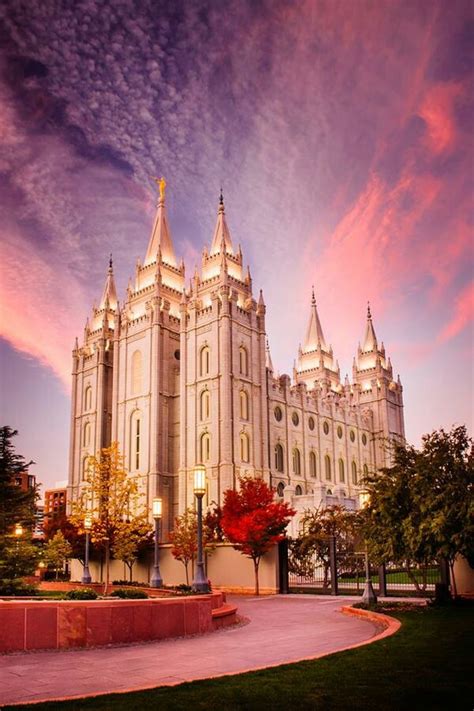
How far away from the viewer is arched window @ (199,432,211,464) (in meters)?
57.6

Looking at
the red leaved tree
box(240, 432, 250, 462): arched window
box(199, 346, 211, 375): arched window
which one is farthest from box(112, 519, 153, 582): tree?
box(199, 346, 211, 375): arched window

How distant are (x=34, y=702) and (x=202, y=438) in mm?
51830

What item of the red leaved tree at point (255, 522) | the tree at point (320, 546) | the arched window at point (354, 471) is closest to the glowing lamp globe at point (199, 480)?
the red leaved tree at point (255, 522)

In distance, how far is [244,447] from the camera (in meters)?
58.2

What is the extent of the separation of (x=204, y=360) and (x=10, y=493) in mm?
33639

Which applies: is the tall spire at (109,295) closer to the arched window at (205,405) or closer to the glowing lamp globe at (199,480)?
the arched window at (205,405)

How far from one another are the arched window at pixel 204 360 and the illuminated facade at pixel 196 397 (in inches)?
4.3

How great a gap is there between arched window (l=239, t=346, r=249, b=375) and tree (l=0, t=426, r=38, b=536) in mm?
33262

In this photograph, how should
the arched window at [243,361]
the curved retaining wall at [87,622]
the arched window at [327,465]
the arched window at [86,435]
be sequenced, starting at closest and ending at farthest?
the curved retaining wall at [87,622], the arched window at [243,361], the arched window at [86,435], the arched window at [327,465]

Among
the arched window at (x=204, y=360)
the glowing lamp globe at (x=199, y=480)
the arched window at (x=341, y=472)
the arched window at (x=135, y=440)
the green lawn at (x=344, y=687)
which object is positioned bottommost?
the green lawn at (x=344, y=687)

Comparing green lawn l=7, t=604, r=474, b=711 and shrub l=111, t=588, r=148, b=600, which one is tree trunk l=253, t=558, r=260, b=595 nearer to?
shrub l=111, t=588, r=148, b=600

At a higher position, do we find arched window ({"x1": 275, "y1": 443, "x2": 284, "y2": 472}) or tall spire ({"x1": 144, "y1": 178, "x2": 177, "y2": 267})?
tall spire ({"x1": 144, "y1": 178, "x2": 177, "y2": 267})

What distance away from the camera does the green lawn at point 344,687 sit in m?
6.37

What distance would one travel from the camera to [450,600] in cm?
1661
